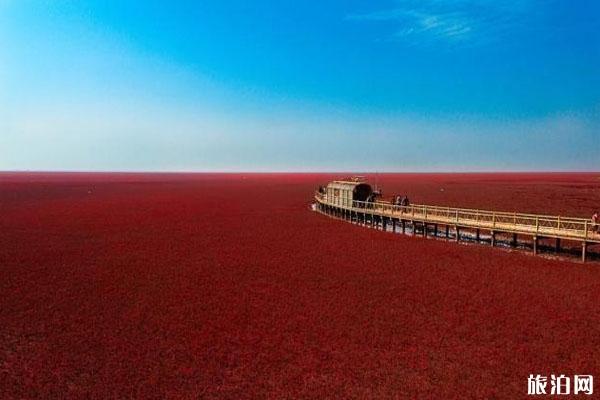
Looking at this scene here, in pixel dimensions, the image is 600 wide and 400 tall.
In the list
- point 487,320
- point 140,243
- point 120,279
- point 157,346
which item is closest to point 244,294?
point 157,346

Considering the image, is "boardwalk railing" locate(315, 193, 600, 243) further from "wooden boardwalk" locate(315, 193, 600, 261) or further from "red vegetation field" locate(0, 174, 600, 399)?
"red vegetation field" locate(0, 174, 600, 399)

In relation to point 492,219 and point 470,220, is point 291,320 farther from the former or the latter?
point 492,219

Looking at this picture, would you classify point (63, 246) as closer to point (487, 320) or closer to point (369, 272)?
point (369, 272)

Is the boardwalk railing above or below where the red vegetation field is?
above

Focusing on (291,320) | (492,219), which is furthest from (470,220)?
(291,320)

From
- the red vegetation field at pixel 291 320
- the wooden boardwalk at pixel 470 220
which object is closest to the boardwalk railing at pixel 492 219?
the wooden boardwalk at pixel 470 220

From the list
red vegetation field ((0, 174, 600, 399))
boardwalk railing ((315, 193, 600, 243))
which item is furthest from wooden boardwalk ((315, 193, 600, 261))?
red vegetation field ((0, 174, 600, 399))
